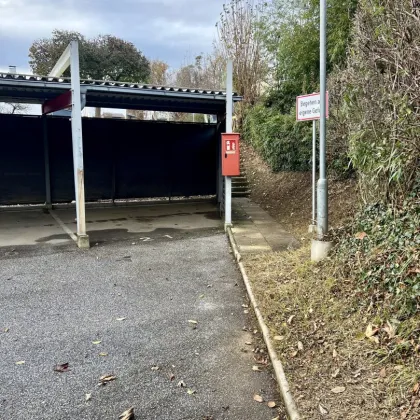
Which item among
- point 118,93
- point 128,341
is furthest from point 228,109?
point 128,341

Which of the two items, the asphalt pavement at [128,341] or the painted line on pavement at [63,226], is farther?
the painted line on pavement at [63,226]

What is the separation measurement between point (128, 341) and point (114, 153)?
27.4ft

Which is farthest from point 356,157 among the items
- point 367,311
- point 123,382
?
point 123,382

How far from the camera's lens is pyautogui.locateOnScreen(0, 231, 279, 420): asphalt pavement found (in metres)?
2.55

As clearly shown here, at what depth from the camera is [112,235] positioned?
7543mm

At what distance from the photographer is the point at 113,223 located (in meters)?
8.75

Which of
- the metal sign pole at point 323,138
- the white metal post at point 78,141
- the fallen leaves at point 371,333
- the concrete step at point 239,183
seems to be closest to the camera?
the fallen leaves at point 371,333

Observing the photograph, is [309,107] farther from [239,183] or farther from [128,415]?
[239,183]

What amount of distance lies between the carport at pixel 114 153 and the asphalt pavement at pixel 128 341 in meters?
3.03

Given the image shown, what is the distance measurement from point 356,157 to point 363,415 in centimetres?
296

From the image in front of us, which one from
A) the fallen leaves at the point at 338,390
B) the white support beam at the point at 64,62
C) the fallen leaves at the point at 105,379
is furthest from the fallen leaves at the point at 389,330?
the white support beam at the point at 64,62

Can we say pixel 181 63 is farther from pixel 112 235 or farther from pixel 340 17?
pixel 112 235

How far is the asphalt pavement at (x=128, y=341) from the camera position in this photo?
2.55m

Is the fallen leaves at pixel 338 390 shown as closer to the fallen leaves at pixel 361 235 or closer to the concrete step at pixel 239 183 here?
the fallen leaves at pixel 361 235
